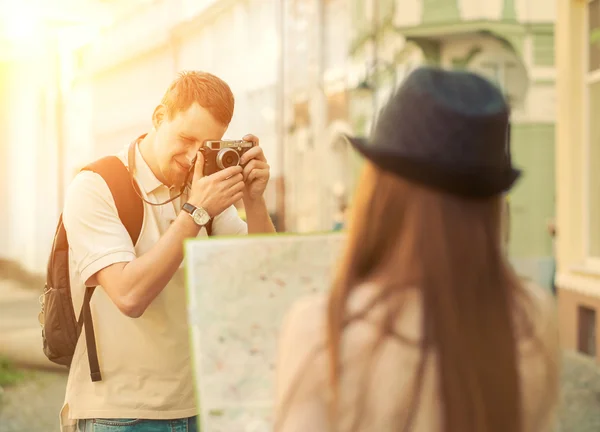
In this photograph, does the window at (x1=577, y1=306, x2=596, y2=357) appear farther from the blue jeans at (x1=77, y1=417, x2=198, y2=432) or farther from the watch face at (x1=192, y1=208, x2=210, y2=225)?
the watch face at (x1=192, y1=208, x2=210, y2=225)

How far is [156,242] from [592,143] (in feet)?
19.9

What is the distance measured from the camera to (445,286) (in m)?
0.99

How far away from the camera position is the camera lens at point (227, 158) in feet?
5.34

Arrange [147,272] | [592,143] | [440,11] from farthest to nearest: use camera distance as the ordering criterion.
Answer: [440,11] < [592,143] < [147,272]

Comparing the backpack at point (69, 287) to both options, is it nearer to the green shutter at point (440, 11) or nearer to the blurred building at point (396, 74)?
the blurred building at point (396, 74)

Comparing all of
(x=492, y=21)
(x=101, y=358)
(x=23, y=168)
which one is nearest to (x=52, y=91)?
(x=23, y=168)

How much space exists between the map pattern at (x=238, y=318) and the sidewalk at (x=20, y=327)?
624 cm

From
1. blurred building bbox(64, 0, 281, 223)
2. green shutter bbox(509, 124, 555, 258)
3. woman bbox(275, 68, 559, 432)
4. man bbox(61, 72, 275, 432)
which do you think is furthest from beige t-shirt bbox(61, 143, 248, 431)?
green shutter bbox(509, 124, 555, 258)

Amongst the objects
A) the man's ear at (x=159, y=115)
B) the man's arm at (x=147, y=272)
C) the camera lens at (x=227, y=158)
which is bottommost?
the man's arm at (x=147, y=272)

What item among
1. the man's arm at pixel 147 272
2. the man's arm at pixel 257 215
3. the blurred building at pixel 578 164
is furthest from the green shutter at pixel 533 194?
the man's arm at pixel 147 272

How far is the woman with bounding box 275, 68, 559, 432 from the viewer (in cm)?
99

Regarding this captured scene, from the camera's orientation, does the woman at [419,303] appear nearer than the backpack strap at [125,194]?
Yes

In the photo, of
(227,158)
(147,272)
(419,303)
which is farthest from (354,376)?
(227,158)

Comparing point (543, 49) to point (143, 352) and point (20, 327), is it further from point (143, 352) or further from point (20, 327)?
point (143, 352)
